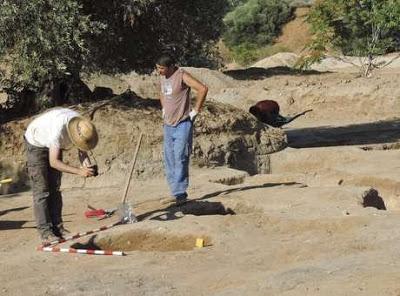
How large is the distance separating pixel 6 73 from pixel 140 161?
277 cm

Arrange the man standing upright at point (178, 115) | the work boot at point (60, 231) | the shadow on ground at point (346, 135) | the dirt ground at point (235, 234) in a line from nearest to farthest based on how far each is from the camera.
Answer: the dirt ground at point (235, 234)
the work boot at point (60, 231)
the man standing upright at point (178, 115)
the shadow on ground at point (346, 135)

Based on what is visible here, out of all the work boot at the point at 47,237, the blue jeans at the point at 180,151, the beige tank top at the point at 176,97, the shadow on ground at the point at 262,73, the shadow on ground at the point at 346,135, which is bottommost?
the work boot at the point at 47,237

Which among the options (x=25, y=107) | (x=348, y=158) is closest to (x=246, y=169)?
(x=348, y=158)

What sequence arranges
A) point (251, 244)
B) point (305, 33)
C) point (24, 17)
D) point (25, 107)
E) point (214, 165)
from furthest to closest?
point (305, 33), point (25, 107), point (214, 165), point (24, 17), point (251, 244)

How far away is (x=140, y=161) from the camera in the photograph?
10992 millimetres

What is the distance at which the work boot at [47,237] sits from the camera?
7.33 meters

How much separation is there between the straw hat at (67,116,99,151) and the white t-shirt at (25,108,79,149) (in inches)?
3.0

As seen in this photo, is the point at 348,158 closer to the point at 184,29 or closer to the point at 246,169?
the point at 246,169

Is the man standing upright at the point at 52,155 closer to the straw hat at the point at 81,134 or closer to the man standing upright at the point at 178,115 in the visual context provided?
the straw hat at the point at 81,134

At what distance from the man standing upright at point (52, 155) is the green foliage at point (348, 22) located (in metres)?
18.0

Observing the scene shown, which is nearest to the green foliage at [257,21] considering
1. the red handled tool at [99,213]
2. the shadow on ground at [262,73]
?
the shadow on ground at [262,73]

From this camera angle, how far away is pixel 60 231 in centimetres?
757

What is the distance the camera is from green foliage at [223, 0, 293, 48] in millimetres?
53906

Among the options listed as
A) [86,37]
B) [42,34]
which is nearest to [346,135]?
[86,37]
